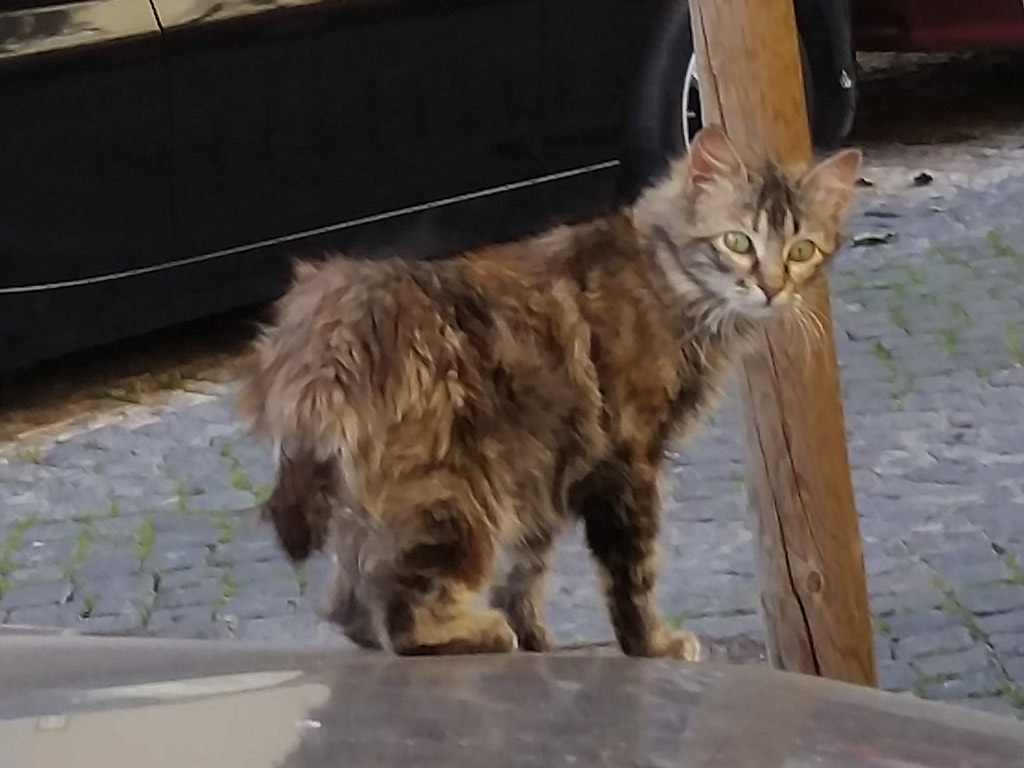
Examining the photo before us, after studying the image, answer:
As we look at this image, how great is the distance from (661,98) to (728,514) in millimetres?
1645

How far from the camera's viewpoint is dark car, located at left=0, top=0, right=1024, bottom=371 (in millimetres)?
3654

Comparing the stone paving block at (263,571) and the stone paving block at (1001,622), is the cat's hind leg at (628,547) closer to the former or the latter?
the stone paving block at (1001,622)

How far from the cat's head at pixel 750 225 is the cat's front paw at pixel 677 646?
0.44 m

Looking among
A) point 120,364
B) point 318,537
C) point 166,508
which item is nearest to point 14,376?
point 120,364

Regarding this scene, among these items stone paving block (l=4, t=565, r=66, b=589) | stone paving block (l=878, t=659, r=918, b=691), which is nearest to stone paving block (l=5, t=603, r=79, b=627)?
stone paving block (l=4, t=565, r=66, b=589)

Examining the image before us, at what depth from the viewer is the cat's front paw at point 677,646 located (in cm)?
195

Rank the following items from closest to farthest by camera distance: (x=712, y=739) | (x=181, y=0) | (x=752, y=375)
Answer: (x=712, y=739) → (x=752, y=375) → (x=181, y=0)

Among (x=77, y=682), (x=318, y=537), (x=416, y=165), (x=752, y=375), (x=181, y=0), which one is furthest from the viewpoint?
(x=416, y=165)

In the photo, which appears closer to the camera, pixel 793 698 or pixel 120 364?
pixel 793 698

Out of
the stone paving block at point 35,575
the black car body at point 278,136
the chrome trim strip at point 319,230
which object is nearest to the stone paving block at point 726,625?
the stone paving block at point 35,575

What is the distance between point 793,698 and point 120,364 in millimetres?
3314

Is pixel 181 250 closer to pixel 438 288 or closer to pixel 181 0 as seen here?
pixel 181 0

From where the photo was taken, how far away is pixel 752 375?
191 cm

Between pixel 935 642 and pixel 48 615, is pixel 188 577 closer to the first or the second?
pixel 48 615
